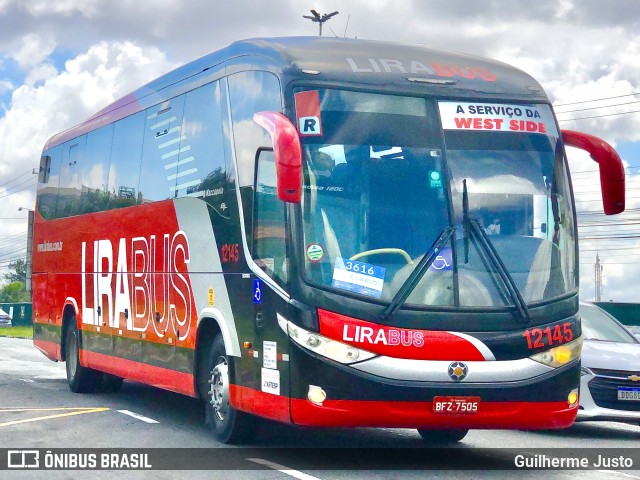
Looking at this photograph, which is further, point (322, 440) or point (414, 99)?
point (322, 440)

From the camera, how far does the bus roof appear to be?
9.89 metres

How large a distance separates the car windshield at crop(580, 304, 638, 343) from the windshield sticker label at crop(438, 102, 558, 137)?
15.3ft

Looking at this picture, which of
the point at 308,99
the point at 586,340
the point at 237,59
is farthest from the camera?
the point at 586,340

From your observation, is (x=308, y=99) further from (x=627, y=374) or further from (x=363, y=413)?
(x=627, y=374)

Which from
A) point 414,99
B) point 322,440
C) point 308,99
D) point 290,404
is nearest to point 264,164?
point 308,99

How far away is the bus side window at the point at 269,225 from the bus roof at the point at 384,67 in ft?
2.66

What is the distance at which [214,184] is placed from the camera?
11336 millimetres

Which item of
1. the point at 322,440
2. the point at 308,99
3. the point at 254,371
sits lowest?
the point at 322,440

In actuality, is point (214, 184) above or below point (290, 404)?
above

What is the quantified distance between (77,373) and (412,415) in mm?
8654

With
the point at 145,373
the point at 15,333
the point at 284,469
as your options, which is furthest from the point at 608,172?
the point at 15,333

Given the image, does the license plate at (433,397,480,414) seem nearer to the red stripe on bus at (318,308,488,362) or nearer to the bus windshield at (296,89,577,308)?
the red stripe on bus at (318,308,488,362)

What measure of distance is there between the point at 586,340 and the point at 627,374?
116 centimetres

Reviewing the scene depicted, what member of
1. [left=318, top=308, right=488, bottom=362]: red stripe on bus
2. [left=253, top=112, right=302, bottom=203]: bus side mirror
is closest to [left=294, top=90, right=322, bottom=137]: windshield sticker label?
[left=253, top=112, right=302, bottom=203]: bus side mirror
